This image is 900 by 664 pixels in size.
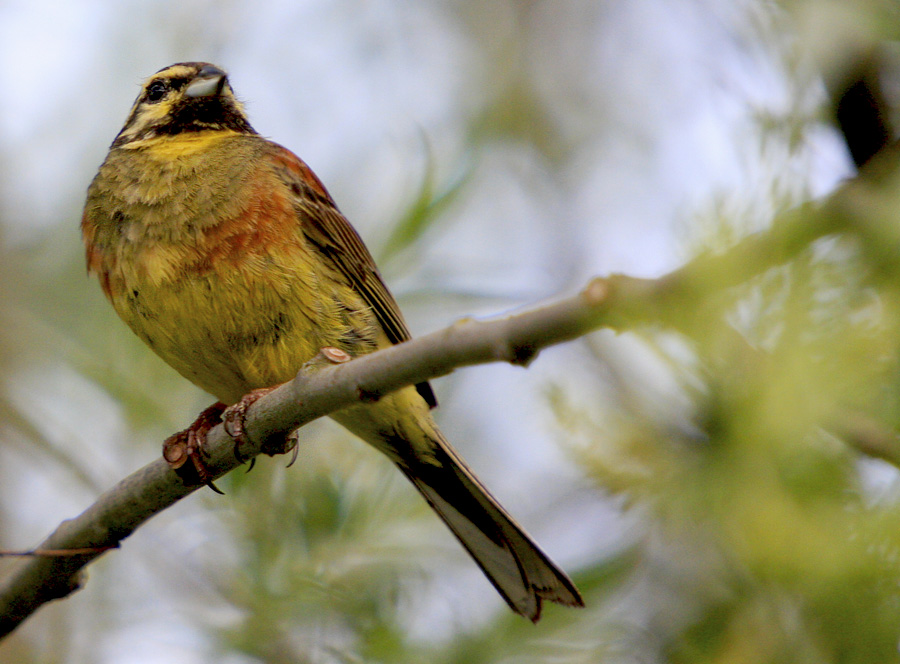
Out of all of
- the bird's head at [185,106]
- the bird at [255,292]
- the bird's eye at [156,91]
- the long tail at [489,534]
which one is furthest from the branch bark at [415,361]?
the bird's eye at [156,91]

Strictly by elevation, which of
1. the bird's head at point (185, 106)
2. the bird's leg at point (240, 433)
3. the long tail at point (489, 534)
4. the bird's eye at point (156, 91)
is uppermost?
the bird's eye at point (156, 91)

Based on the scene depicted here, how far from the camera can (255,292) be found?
12.5 feet

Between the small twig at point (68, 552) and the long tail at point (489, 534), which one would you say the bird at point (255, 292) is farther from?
the small twig at point (68, 552)

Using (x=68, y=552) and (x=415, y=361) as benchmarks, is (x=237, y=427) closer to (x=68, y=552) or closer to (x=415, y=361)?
(x=68, y=552)

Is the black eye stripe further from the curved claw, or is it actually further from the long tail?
the curved claw

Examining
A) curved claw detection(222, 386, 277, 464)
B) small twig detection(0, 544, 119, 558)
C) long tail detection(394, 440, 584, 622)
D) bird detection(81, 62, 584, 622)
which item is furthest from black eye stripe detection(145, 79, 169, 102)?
small twig detection(0, 544, 119, 558)

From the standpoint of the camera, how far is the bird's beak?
485 centimetres

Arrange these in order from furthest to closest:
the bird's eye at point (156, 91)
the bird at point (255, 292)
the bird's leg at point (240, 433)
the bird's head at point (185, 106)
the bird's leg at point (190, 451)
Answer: the bird's eye at point (156, 91) → the bird's head at point (185, 106) → the bird at point (255, 292) → the bird's leg at point (190, 451) → the bird's leg at point (240, 433)

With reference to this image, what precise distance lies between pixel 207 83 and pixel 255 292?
1.57m

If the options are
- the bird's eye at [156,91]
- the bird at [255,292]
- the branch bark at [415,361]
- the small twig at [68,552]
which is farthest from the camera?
the bird's eye at [156,91]

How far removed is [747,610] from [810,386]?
695mm

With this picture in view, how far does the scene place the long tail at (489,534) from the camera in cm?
329

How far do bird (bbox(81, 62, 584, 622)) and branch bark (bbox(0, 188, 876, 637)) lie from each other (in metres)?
0.25

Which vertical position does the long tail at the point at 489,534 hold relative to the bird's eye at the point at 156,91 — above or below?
below
